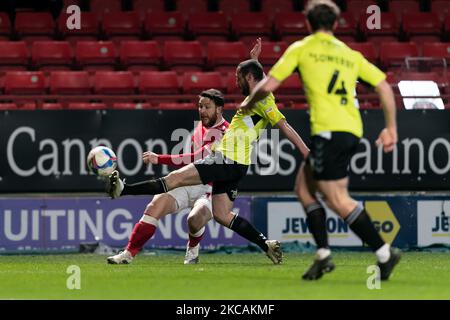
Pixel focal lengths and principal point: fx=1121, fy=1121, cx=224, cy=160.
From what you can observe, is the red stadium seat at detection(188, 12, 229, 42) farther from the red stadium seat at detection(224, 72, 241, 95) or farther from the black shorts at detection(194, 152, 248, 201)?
the black shorts at detection(194, 152, 248, 201)

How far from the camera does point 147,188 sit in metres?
10.5

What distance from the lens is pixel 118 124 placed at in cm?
1377

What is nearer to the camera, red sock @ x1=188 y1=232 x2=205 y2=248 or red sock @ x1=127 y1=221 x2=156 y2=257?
red sock @ x1=127 y1=221 x2=156 y2=257

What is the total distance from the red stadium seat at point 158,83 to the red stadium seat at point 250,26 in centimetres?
243

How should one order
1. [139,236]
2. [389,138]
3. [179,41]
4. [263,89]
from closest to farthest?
[389,138], [263,89], [139,236], [179,41]

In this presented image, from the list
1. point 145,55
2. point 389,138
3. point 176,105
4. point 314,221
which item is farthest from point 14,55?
point 389,138

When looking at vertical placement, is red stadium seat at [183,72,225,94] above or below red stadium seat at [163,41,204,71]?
below

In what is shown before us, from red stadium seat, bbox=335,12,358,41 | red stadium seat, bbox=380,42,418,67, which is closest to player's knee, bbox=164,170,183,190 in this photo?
red stadium seat, bbox=380,42,418,67

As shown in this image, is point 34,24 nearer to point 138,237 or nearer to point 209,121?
point 209,121

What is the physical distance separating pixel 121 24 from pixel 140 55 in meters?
1.27

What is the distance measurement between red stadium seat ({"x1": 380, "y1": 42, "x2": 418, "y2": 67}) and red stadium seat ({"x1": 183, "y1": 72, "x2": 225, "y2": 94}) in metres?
3.00

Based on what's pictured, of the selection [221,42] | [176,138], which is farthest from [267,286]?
[221,42]

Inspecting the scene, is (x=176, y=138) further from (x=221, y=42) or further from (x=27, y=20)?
(x=27, y=20)

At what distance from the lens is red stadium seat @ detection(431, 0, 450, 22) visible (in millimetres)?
19938
